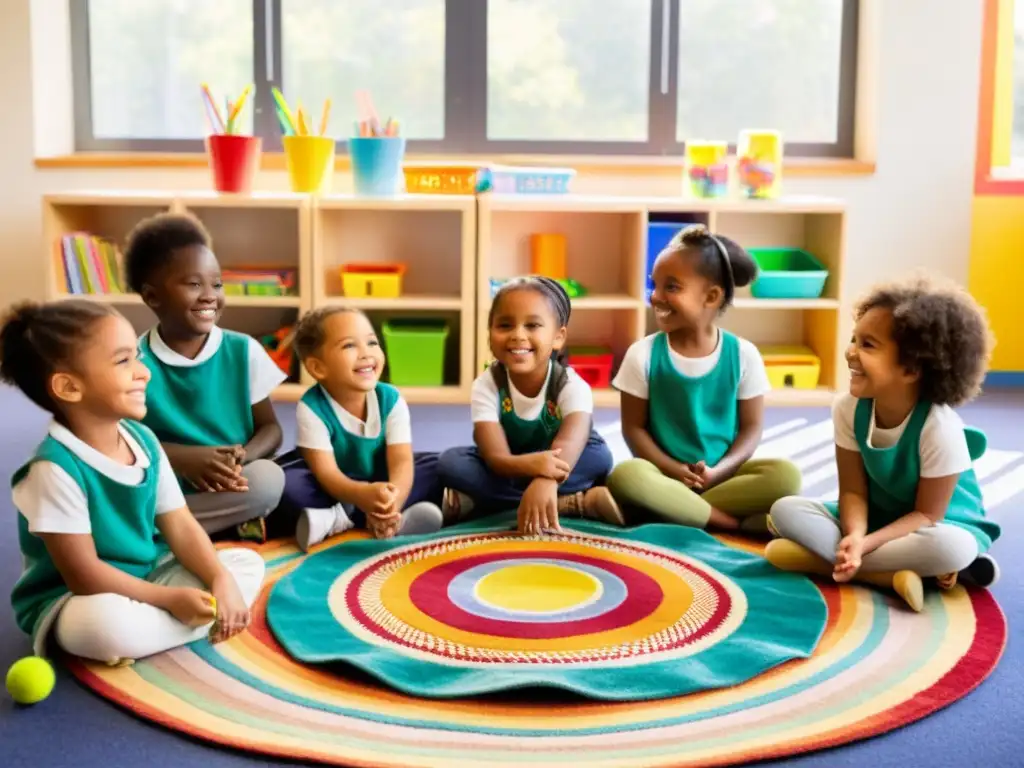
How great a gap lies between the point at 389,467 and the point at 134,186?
6.21ft

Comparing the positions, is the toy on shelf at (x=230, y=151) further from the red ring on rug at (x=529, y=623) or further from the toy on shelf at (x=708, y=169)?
the red ring on rug at (x=529, y=623)

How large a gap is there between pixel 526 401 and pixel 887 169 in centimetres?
191

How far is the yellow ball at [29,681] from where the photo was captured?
1494 millimetres

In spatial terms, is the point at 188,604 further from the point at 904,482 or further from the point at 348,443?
the point at 904,482

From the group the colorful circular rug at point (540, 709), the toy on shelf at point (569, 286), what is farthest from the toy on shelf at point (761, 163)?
the colorful circular rug at point (540, 709)

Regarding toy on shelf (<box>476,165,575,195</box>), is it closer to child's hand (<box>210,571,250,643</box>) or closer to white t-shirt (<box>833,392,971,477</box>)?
white t-shirt (<box>833,392,971,477</box>)

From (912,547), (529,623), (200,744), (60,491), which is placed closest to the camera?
(200,744)

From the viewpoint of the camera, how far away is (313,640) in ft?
5.51

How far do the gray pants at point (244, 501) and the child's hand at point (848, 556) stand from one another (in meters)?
0.91

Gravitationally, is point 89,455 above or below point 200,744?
above

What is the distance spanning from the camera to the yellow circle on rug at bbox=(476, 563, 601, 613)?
72.3 inches

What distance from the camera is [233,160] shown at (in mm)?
3371

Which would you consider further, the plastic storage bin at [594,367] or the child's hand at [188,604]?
the plastic storage bin at [594,367]

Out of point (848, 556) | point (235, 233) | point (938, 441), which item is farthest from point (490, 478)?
point (235, 233)
